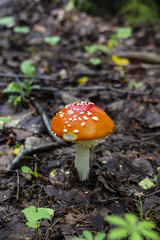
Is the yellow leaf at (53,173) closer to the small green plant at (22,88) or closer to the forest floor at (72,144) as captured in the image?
the forest floor at (72,144)

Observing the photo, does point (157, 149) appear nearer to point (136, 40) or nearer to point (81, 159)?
point (81, 159)

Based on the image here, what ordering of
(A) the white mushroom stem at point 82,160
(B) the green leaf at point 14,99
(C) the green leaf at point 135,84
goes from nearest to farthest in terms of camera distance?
1. (A) the white mushroom stem at point 82,160
2. (B) the green leaf at point 14,99
3. (C) the green leaf at point 135,84

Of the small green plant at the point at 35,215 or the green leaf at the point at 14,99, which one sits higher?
the small green plant at the point at 35,215

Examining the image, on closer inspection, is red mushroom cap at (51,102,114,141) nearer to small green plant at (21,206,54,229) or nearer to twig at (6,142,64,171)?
small green plant at (21,206,54,229)

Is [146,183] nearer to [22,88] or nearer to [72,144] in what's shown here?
[72,144]

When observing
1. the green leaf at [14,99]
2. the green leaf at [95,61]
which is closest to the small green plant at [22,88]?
the green leaf at [14,99]

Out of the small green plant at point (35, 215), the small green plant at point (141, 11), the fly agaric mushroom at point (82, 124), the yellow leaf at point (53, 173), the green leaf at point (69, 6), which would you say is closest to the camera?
the small green plant at point (35, 215)

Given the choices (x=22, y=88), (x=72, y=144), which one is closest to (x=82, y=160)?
(x=72, y=144)
